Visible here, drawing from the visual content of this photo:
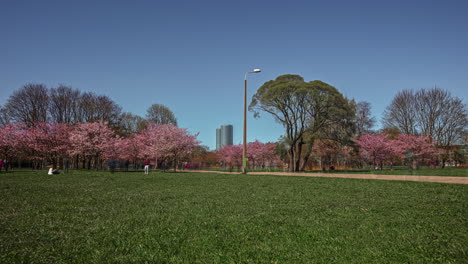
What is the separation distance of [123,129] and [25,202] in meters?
47.5

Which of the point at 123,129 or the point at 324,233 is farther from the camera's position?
the point at 123,129

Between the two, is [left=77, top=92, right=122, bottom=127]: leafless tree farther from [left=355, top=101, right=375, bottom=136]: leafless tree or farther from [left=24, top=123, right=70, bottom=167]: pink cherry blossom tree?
[left=355, top=101, right=375, bottom=136]: leafless tree

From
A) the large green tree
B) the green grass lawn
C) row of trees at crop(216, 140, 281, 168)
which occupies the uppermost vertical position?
the large green tree

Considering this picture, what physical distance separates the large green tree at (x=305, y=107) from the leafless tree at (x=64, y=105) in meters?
29.5

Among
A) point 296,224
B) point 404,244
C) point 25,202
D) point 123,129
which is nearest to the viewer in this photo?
point 404,244

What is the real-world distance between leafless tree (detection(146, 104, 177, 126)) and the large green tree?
2760 cm

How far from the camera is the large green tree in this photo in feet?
108

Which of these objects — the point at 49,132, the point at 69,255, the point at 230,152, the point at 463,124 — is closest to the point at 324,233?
the point at 69,255

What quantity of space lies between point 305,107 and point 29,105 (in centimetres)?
4063

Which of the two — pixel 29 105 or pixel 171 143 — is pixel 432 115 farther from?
pixel 29 105

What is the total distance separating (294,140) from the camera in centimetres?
3466

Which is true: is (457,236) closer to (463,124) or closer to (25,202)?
(25,202)

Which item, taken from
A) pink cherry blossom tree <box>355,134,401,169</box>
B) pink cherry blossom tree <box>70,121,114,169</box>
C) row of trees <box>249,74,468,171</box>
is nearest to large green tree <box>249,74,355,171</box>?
row of trees <box>249,74,468,171</box>

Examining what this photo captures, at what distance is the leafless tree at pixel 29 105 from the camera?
3991 centimetres
